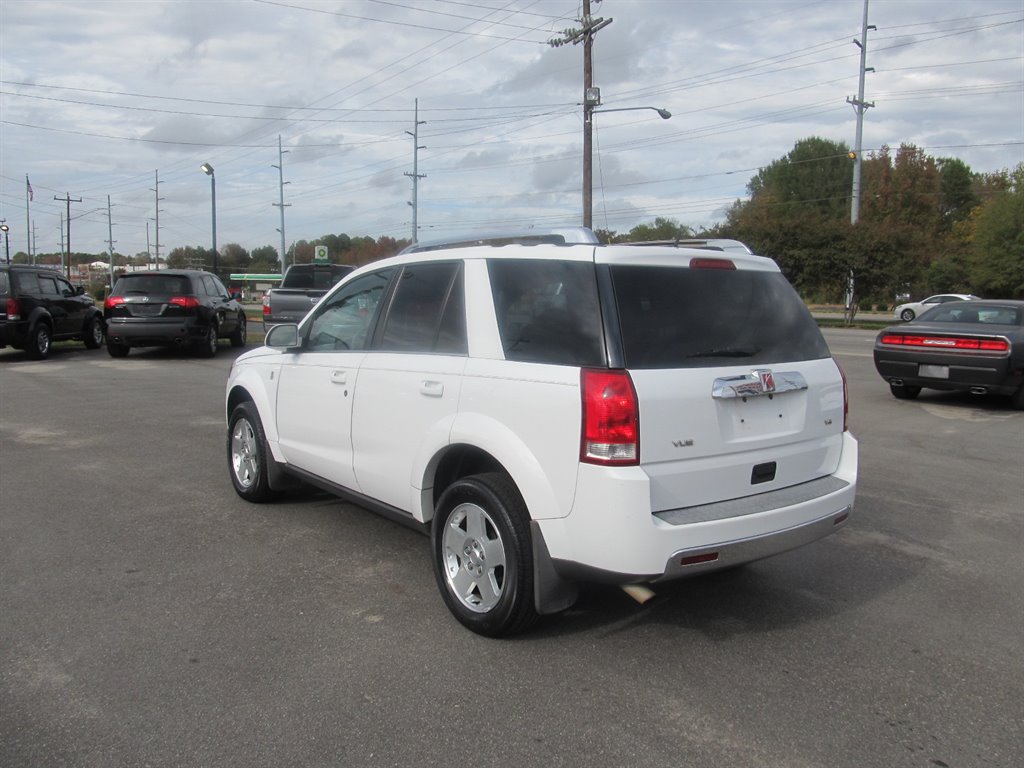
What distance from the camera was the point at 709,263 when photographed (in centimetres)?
393

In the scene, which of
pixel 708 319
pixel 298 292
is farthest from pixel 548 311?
pixel 298 292

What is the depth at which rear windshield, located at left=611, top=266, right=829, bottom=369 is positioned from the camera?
11.6ft

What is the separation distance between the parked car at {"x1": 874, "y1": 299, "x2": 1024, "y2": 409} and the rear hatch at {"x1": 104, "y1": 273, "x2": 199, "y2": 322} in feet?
40.8

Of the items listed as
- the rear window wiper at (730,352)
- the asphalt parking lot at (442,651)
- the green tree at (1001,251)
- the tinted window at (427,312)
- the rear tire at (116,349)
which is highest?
the green tree at (1001,251)

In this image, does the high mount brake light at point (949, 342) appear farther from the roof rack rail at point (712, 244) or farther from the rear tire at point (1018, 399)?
the roof rack rail at point (712, 244)

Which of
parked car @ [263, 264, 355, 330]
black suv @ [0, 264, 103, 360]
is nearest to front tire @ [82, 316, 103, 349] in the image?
black suv @ [0, 264, 103, 360]

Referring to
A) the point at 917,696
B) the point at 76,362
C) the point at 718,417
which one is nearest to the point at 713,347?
the point at 718,417

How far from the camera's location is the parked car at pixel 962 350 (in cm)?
1065

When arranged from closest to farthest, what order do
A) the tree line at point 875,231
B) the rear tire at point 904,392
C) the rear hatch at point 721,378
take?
the rear hatch at point 721,378 < the rear tire at point 904,392 < the tree line at point 875,231

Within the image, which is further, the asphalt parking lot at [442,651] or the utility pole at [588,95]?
the utility pole at [588,95]

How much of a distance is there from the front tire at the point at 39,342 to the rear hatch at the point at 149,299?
1229mm

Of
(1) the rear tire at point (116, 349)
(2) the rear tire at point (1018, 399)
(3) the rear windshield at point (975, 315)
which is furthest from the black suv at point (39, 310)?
(2) the rear tire at point (1018, 399)

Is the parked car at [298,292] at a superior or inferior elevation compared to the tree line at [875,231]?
inferior

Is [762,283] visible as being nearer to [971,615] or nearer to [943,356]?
[971,615]
